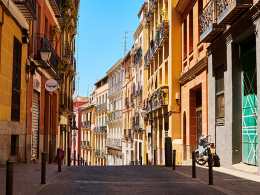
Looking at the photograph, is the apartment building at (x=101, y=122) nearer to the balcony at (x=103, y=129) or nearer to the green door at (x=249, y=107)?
the balcony at (x=103, y=129)

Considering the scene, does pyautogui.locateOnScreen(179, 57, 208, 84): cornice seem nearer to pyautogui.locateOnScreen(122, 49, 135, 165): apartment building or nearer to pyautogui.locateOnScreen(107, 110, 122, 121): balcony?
pyautogui.locateOnScreen(122, 49, 135, 165): apartment building

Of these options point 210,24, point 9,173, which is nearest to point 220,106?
point 210,24

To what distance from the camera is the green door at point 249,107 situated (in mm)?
12305

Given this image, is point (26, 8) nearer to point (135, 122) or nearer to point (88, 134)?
point (135, 122)

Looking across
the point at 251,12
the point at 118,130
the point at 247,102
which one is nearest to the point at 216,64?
the point at 247,102

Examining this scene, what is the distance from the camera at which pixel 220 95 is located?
597 inches

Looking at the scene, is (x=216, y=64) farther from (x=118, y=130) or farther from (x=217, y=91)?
(x=118, y=130)

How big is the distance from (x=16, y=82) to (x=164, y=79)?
12.4m

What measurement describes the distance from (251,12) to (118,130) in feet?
133

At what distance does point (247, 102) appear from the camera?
12.9m

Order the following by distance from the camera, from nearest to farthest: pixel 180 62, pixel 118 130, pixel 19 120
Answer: pixel 19 120 → pixel 180 62 → pixel 118 130

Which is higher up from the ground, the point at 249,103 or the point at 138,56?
the point at 138,56

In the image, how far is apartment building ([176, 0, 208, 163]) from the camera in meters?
17.3

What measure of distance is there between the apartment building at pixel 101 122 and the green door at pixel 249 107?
4409 centimetres
